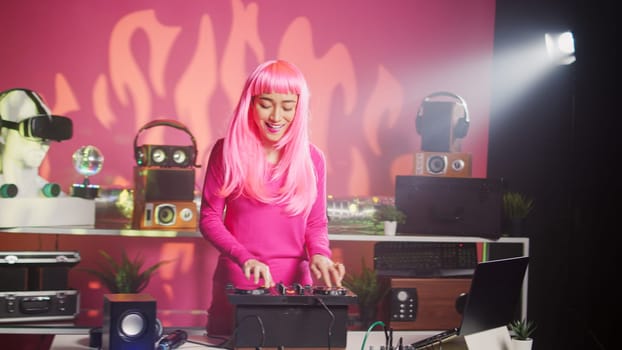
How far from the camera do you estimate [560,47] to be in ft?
14.4

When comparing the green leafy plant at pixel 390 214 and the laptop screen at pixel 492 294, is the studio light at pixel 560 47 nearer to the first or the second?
the green leafy plant at pixel 390 214

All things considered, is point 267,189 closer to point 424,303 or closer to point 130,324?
point 130,324

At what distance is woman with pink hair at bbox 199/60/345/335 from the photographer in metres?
3.18

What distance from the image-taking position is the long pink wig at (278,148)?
3191mm

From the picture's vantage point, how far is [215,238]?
3.06 m

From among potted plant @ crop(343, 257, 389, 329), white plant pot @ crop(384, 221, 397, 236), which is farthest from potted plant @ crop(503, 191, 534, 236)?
potted plant @ crop(343, 257, 389, 329)

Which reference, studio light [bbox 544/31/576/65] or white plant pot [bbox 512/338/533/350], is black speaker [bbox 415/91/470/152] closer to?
studio light [bbox 544/31/576/65]

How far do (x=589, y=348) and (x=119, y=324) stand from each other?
9.14 ft

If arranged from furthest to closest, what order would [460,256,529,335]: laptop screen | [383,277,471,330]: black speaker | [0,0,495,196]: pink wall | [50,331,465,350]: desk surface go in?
[0,0,495,196]: pink wall
[383,277,471,330]: black speaker
[50,331,465,350]: desk surface
[460,256,529,335]: laptop screen

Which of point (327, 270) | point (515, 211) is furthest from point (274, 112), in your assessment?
point (515, 211)

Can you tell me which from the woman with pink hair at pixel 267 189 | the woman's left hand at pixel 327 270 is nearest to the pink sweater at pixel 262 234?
the woman with pink hair at pixel 267 189

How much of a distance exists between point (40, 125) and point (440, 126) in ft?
6.77

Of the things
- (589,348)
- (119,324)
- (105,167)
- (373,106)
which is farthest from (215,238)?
(589,348)

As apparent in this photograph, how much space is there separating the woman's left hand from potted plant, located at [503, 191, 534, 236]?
168cm
